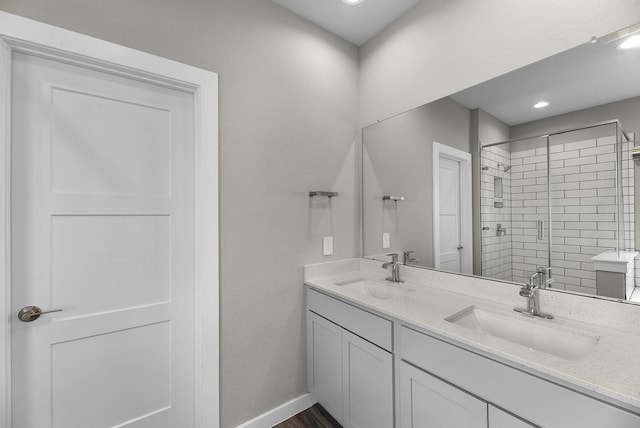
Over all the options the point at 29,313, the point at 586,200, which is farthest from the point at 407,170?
the point at 29,313

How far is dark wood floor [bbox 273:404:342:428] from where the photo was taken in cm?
177

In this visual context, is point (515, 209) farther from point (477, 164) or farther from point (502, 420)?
point (502, 420)

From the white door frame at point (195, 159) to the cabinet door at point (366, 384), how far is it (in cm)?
74

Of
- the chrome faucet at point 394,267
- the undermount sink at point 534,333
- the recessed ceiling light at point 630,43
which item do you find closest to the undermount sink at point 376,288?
the chrome faucet at point 394,267

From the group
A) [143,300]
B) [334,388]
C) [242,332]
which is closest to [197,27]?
[143,300]

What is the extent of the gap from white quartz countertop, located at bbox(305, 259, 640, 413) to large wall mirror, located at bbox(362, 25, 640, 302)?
3.0 inches

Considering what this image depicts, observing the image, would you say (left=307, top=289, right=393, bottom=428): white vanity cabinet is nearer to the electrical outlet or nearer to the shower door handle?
the electrical outlet

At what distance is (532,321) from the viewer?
1.21 meters

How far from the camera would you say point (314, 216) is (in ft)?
6.59

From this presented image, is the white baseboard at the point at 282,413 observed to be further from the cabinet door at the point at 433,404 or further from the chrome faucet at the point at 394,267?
the chrome faucet at the point at 394,267

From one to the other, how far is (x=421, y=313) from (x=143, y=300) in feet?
4.60

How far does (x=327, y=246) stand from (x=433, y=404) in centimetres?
115

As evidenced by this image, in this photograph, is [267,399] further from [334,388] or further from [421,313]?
[421,313]

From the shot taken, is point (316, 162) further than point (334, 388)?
Yes
